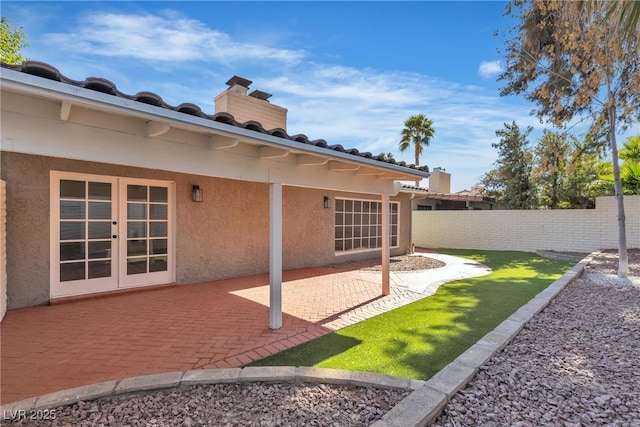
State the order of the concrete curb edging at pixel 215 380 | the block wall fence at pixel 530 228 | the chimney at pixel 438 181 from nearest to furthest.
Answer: the concrete curb edging at pixel 215 380 → the block wall fence at pixel 530 228 → the chimney at pixel 438 181

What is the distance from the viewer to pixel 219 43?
413 inches

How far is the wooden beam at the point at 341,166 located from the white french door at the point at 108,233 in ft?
15.1

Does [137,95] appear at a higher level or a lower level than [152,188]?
higher

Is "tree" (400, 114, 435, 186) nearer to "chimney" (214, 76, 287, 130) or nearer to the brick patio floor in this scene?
"chimney" (214, 76, 287, 130)

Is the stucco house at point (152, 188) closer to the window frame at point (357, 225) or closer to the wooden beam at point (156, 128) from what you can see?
the wooden beam at point (156, 128)

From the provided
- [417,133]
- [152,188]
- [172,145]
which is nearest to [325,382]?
[172,145]

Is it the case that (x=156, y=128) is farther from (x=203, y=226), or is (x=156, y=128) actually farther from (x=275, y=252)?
(x=203, y=226)

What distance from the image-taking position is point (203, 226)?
28.6 ft

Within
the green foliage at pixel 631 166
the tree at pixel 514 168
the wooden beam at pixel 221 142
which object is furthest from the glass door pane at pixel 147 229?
the tree at pixel 514 168

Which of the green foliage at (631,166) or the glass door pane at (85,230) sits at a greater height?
the green foliage at (631,166)

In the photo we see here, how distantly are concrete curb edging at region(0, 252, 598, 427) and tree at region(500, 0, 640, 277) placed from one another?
7857mm

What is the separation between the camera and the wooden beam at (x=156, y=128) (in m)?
3.54

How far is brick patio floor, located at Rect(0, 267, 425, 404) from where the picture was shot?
13.0 ft

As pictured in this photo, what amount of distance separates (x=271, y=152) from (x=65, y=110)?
2523 mm
